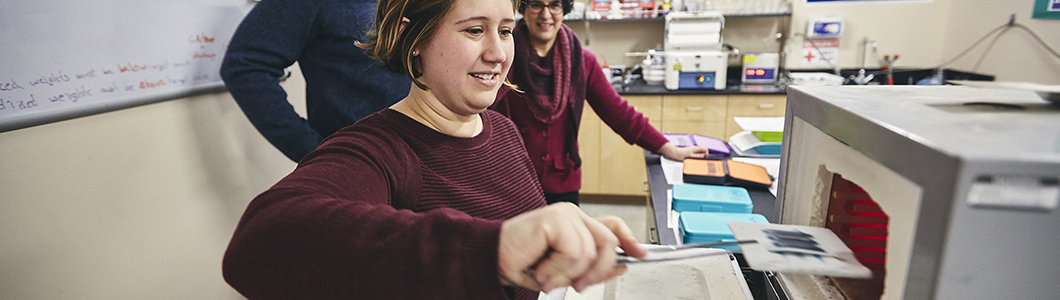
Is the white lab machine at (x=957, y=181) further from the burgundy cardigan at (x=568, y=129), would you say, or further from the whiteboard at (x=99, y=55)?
the whiteboard at (x=99, y=55)

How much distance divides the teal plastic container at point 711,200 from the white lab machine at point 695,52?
6.43 feet

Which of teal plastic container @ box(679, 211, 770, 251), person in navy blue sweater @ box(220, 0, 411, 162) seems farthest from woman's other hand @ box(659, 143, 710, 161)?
person in navy blue sweater @ box(220, 0, 411, 162)

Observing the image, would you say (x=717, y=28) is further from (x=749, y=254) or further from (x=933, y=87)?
(x=749, y=254)

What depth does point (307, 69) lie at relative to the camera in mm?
1432

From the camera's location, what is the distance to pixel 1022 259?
37 cm

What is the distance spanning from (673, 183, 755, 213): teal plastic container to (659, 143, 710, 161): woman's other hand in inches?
20.1

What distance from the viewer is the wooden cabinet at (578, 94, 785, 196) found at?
2920 millimetres

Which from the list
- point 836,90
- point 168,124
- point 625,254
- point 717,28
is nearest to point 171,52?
point 168,124

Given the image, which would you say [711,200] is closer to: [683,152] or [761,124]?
[683,152]

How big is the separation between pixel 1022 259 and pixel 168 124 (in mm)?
1800

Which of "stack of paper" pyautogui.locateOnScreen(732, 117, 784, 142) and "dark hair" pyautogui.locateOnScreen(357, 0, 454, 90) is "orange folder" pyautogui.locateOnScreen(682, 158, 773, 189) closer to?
"stack of paper" pyautogui.locateOnScreen(732, 117, 784, 142)

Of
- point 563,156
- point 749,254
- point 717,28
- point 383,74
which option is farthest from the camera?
point 717,28

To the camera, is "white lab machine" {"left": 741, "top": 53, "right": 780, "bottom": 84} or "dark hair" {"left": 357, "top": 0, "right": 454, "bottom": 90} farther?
"white lab machine" {"left": 741, "top": 53, "right": 780, "bottom": 84}

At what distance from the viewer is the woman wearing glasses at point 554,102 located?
62.9 inches
